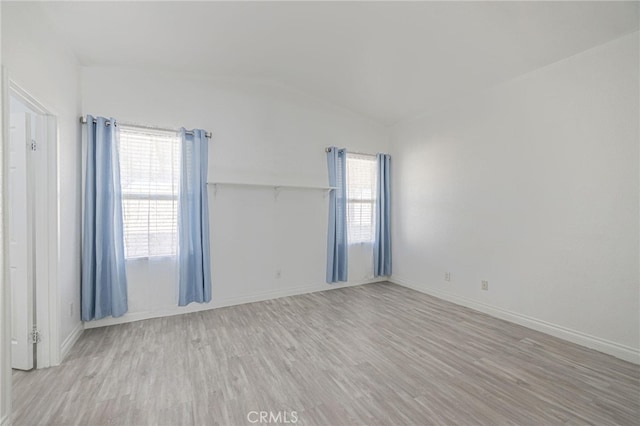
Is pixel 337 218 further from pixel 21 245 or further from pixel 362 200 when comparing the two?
pixel 21 245

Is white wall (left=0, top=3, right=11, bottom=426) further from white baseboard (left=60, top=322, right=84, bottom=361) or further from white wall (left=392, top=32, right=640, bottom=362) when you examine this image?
white wall (left=392, top=32, right=640, bottom=362)

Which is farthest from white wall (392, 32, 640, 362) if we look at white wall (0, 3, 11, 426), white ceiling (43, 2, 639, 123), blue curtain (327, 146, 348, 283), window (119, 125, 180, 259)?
white wall (0, 3, 11, 426)

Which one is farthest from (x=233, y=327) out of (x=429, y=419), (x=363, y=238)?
(x=363, y=238)

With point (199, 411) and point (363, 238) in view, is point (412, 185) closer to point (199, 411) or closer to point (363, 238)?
point (363, 238)

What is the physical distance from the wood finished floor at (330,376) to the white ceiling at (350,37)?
9.23 ft

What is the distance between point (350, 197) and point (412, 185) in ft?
3.33

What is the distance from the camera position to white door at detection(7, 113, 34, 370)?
87.4 inches

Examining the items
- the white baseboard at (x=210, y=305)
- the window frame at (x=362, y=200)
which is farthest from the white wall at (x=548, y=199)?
the white baseboard at (x=210, y=305)

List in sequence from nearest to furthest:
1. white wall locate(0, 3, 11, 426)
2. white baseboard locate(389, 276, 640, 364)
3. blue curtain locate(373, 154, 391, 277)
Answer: white wall locate(0, 3, 11, 426) → white baseboard locate(389, 276, 640, 364) → blue curtain locate(373, 154, 391, 277)

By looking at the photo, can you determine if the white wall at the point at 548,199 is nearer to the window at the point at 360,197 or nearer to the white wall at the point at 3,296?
the window at the point at 360,197

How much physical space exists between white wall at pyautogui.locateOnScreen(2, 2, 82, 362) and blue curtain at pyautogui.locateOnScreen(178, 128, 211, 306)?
0.97 m

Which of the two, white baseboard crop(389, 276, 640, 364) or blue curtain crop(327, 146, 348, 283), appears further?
blue curtain crop(327, 146, 348, 283)

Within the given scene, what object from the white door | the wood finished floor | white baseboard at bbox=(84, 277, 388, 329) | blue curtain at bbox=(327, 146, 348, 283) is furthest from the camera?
blue curtain at bbox=(327, 146, 348, 283)

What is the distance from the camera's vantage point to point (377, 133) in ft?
16.5
